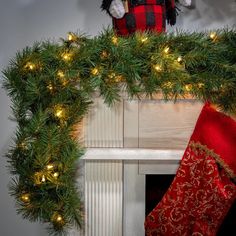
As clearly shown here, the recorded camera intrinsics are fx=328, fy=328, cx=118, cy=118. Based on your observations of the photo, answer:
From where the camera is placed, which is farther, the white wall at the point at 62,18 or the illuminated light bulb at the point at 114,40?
the white wall at the point at 62,18

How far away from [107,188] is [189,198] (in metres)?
0.25

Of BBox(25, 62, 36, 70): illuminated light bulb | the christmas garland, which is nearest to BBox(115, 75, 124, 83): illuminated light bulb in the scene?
the christmas garland

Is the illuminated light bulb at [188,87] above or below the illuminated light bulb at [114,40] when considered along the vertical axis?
below

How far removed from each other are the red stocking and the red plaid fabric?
0.29 meters

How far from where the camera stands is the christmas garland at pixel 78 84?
912 millimetres

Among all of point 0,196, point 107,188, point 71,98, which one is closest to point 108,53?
point 71,98

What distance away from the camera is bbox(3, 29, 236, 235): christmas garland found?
0.91 m

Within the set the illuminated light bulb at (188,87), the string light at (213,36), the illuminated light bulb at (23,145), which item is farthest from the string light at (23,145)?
the string light at (213,36)

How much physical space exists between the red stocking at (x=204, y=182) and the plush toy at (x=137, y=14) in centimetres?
29

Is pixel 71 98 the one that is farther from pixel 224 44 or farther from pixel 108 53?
pixel 224 44

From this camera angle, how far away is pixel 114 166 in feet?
3.38

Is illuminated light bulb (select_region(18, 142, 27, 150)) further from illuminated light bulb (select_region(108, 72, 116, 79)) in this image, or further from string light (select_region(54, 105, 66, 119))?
illuminated light bulb (select_region(108, 72, 116, 79))

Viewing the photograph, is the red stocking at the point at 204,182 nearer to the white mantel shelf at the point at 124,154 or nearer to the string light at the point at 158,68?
the white mantel shelf at the point at 124,154

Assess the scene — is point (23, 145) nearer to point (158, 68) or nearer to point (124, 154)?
point (124, 154)
